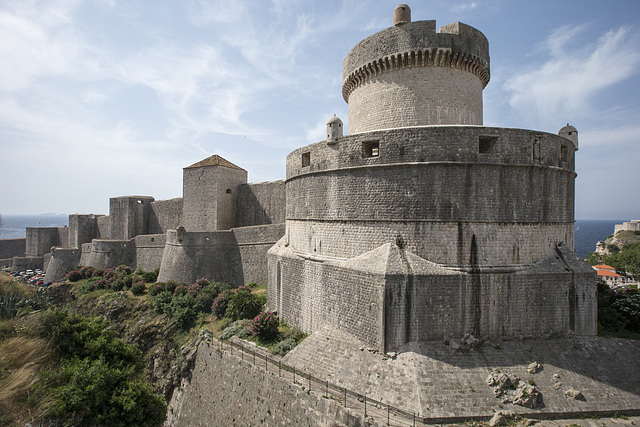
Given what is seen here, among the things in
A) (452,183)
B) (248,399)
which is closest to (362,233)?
(452,183)

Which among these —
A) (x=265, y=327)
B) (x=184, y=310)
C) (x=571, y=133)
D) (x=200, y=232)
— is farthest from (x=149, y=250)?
A: (x=571, y=133)

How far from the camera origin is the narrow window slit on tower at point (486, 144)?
1162 cm

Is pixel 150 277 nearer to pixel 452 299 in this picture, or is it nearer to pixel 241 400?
pixel 241 400

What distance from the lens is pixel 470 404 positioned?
31.0ft

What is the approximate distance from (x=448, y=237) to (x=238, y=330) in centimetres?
1006

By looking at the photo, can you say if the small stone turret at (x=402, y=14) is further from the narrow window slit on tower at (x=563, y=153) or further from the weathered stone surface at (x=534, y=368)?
the weathered stone surface at (x=534, y=368)

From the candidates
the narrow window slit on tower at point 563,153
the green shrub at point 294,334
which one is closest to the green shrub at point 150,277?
the green shrub at point 294,334

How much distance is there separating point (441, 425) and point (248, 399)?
6.84m

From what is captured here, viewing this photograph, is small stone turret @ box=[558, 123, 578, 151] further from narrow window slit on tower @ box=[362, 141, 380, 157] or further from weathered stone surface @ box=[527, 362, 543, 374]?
weathered stone surface @ box=[527, 362, 543, 374]

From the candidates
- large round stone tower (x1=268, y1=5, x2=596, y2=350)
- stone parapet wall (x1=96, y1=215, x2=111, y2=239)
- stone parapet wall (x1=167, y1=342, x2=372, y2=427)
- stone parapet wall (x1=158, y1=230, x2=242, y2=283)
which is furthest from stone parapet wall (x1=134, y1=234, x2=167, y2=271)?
large round stone tower (x1=268, y1=5, x2=596, y2=350)

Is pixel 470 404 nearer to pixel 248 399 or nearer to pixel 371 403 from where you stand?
pixel 371 403

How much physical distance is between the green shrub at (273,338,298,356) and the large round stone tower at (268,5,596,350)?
1295mm

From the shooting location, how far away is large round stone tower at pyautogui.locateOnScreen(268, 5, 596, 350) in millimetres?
11008

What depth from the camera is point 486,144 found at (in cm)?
1220
